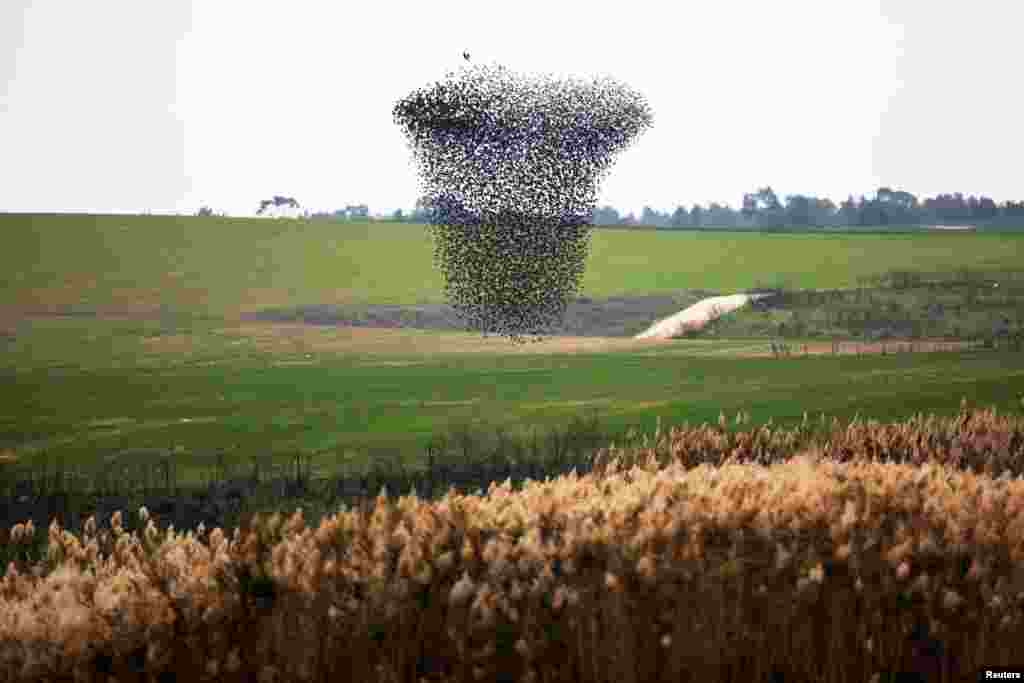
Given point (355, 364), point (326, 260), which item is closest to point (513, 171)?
point (355, 364)

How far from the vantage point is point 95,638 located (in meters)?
6.81

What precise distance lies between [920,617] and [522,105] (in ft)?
73.8

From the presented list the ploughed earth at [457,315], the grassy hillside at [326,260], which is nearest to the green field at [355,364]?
the grassy hillside at [326,260]

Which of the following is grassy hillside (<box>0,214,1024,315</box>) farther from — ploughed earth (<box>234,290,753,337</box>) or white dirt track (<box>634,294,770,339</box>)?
white dirt track (<box>634,294,770,339</box>)

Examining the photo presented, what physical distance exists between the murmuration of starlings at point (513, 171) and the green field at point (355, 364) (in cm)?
291

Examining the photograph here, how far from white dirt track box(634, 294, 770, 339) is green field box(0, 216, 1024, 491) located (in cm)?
577

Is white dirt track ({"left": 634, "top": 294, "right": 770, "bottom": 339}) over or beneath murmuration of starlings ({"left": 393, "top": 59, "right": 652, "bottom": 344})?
beneath

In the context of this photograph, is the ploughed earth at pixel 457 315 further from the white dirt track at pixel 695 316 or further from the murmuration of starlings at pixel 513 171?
the murmuration of starlings at pixel 513 171

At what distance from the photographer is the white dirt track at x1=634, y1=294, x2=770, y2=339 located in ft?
168

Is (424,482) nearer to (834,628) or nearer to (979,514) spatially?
(979,514)

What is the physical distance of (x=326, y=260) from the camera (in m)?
74.1

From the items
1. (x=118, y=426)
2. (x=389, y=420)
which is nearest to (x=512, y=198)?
(x=389, y=420)

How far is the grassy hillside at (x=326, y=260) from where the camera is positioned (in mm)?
62938

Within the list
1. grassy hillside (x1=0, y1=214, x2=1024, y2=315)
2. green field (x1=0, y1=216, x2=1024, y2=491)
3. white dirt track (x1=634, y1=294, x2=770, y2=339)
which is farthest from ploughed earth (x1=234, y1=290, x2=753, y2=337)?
green field (x1=0, y1=216, x2=1024, y2=491)
